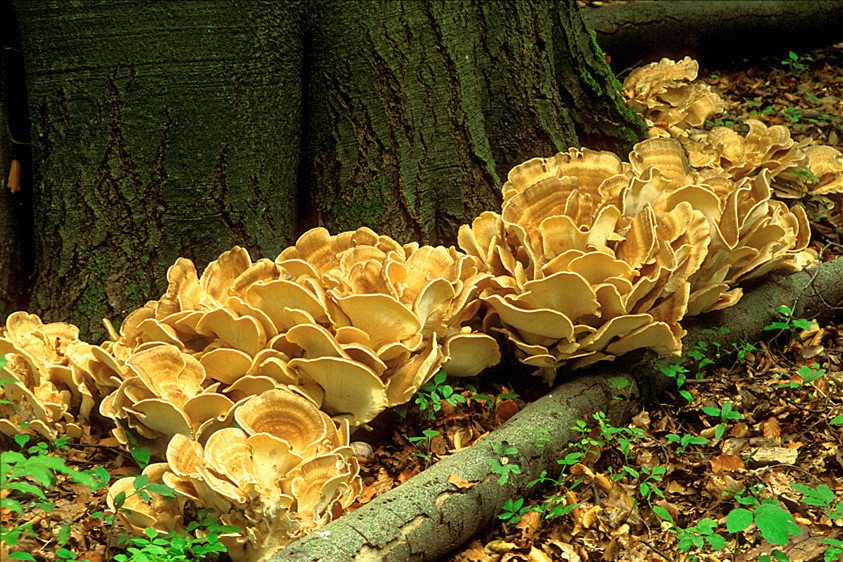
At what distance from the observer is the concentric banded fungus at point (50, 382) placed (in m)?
4.20

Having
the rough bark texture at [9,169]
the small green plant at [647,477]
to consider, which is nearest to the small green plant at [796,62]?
the small green plant at [647,477]

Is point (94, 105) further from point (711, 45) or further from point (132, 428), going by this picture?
point (711, 45)

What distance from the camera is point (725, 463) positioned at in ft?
14.4

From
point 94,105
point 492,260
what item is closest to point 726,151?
point 492,260

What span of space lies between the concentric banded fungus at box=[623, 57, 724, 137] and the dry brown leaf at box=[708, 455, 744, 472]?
3.71m

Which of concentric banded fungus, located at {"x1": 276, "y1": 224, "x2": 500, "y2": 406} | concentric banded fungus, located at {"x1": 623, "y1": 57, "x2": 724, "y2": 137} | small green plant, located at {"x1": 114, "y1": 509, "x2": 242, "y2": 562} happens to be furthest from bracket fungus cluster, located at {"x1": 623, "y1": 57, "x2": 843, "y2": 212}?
small green plant, located at {"x1": 114, "y1": 509, "x2": 242, "y2": 562}

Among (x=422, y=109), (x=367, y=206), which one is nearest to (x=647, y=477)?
(x=367, y=206)

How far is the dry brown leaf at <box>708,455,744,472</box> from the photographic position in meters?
4.38

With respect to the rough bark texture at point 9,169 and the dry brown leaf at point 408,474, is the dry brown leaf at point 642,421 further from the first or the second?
the rough bark texture at point 9,169

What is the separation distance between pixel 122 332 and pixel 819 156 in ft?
18.6

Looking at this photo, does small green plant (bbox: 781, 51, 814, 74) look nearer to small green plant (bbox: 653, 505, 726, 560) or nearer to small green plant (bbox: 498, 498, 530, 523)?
small green plant (bbox: 653, 505, 726, 560)

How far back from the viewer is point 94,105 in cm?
461

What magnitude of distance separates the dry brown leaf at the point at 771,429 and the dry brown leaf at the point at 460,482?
74.5 inches

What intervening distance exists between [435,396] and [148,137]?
2.22 metres
